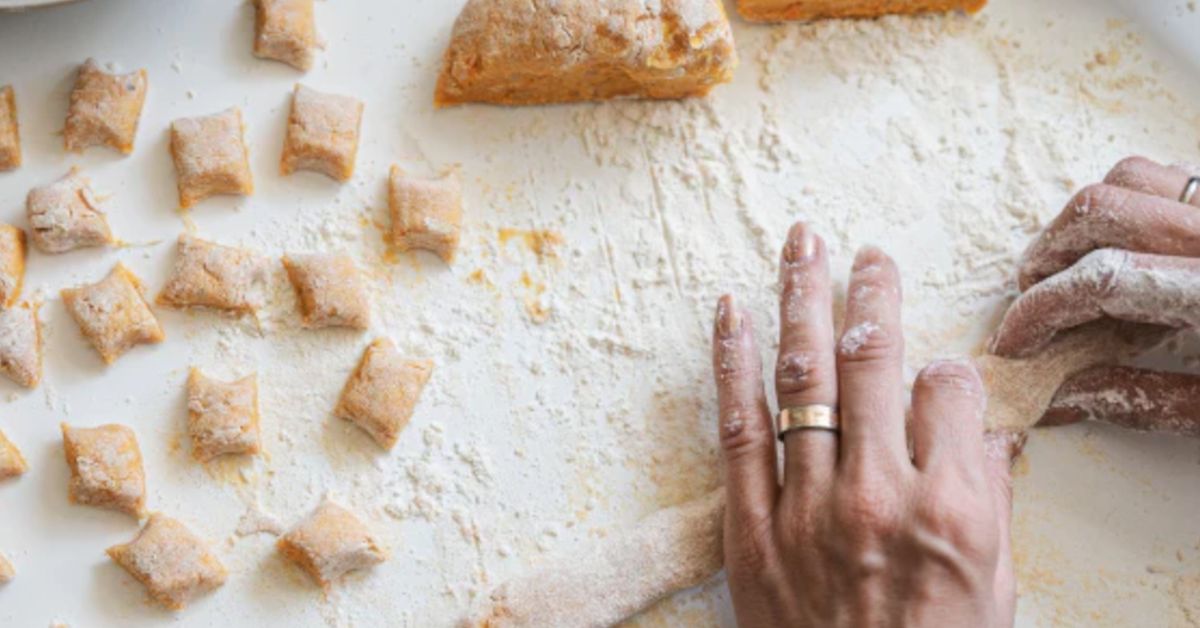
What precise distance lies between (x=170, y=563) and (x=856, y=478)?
93 cm

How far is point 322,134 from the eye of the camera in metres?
1.78

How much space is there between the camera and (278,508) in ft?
5.59

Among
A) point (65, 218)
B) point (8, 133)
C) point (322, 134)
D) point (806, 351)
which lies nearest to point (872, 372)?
point (806, 351)

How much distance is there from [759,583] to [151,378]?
913 millimetres

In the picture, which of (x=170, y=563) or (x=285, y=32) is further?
(x=285, y=32)

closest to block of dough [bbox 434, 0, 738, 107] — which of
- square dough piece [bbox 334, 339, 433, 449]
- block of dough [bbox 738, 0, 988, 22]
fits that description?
block of dough [bbox 738, 0, 988, 22]

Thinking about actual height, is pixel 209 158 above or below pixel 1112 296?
above

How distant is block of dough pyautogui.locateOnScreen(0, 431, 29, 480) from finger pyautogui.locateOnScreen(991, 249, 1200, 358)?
1416mm

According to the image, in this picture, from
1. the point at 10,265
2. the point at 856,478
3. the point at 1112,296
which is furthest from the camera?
the point at 10,265

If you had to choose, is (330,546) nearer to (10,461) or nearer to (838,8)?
(10,461)

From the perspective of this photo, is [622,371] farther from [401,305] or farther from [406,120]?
[406,120]

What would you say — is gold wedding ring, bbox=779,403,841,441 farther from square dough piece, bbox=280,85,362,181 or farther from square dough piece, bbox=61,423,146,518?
square dough piece, bbox=61,423,146,518

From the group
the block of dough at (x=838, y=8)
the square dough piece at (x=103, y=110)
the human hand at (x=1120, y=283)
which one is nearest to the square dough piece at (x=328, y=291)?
the square dough piece at (x=103, y=110)

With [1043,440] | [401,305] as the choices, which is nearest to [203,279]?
[401,305]
